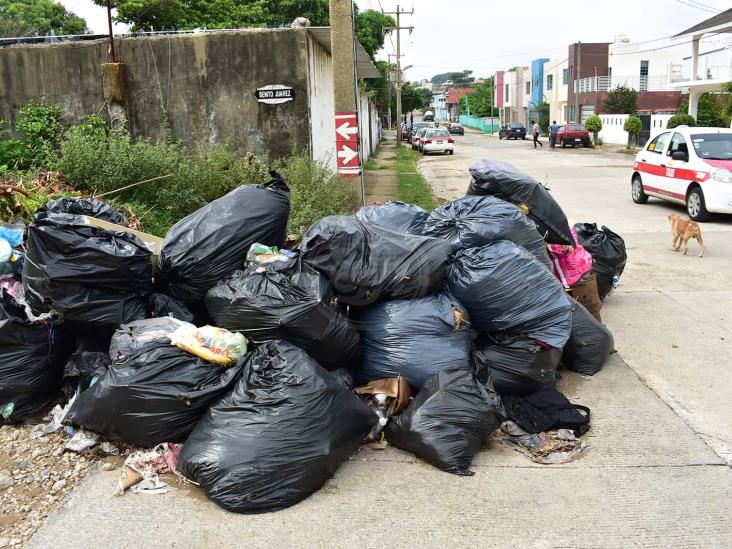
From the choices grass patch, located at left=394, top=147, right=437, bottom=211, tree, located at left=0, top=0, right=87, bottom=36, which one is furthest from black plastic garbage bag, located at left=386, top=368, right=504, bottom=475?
tree, located at left=0, top=0, right=87, bottom=36

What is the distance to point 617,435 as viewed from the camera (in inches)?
151

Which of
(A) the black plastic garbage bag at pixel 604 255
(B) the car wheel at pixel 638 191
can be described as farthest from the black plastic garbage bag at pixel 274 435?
(B) the car wheel at pixel 638 191

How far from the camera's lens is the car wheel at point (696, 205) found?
36.2ft

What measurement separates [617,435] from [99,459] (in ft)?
9.37

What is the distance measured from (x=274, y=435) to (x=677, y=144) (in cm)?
1107

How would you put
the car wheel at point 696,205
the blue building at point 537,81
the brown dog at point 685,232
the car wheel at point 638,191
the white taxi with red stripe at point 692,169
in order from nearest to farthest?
the brown dog at point 685,232 → the white taxi with red stripe at point 692,169 → the car wheel at point 696,205 → the car wheel at point 638,191 → the blue building at point 537,81

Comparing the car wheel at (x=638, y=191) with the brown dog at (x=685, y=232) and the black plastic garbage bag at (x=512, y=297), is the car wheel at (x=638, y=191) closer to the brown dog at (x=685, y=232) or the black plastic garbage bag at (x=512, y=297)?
the brown dog at (x=685, y=232)

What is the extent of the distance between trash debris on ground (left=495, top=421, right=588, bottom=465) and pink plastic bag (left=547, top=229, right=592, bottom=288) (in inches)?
71.9

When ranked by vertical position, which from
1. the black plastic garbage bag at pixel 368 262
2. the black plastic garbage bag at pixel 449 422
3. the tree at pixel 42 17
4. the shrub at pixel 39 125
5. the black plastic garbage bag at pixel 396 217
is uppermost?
the tree at pixel 42 17

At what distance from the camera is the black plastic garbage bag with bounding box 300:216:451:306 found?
3.92 m

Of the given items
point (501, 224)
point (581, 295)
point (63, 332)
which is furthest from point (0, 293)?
point (581, 295)

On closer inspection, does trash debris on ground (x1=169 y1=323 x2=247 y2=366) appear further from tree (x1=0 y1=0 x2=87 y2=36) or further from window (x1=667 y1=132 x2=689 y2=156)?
tree (x1=0 y1=0 x2=87 y2=36)

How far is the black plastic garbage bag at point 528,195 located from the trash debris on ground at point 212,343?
2.54m

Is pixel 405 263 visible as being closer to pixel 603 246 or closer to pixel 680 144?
pixel 603 246
